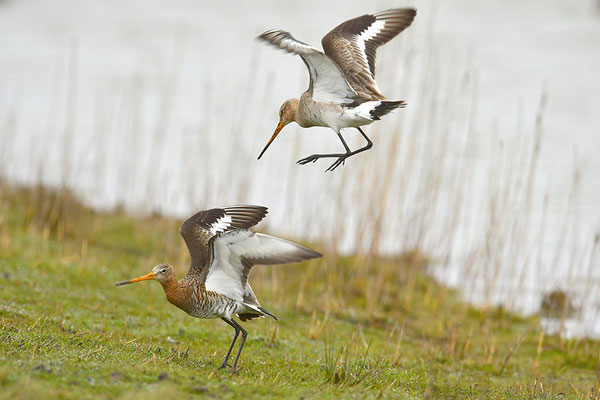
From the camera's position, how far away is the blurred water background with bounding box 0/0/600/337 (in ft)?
45.2

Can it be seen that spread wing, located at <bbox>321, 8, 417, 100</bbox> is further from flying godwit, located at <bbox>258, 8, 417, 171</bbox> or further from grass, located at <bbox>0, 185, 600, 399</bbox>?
grass, located at <bbox>0, 185, 600, 399</bbox>

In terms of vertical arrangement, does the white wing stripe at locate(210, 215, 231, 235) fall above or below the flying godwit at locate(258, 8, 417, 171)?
below

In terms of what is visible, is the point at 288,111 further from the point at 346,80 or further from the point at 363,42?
the point at 363,42

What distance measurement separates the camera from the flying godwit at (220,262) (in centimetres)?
769

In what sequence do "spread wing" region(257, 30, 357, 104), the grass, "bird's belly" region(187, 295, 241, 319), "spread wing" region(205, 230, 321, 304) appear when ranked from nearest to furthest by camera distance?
1. the grass
2. "spread wing" region(205, 230, 321, 304)
3. "bird's belly" region(187, 295, 241, 319)
4. "spread wing" region(257, 30, 357, 104)

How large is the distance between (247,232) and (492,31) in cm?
3451

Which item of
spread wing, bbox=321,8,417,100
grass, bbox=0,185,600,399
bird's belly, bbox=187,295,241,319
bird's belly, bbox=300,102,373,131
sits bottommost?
grass, bbox=0,185,600,399

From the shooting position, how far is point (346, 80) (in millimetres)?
8359

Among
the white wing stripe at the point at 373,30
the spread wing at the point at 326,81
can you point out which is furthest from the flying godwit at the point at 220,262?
the white wing stripe at the point at 373,30

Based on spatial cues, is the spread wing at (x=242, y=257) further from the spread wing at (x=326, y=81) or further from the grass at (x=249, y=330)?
the spread wing at (x=326, y=81)

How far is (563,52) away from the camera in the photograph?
35.7m

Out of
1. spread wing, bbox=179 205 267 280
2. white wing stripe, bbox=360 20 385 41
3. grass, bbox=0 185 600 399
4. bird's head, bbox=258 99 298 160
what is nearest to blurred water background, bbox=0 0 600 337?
Result: grass, bbox=0 185 600 399

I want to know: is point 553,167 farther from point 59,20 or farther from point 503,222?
point 59,20

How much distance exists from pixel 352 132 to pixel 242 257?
1099 cm
